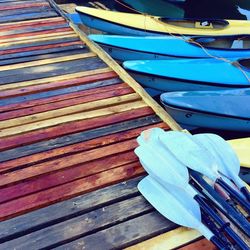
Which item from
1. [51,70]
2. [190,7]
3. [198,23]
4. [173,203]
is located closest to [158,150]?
[173,203]

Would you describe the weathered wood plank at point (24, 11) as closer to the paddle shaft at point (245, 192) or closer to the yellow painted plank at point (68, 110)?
the yellow painted plank at point (68, 110)

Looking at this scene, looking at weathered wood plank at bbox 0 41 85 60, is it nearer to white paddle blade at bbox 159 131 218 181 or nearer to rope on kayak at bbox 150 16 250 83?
rope on kayak at bbox 150 16 250 83

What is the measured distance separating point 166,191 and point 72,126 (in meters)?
1.36

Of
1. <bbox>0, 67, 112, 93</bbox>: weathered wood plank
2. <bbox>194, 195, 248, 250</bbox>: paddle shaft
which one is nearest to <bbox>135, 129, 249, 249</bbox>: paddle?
<bbox>194, 195, 248, 250</bbox>: paddle shaft

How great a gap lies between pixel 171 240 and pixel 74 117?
183 cm

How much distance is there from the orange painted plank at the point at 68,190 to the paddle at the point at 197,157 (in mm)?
378

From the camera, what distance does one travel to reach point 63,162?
137 inches

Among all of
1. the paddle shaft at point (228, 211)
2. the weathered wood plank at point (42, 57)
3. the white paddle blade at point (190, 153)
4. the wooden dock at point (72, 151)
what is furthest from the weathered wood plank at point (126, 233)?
the weathered wood plank at point (42, 57)

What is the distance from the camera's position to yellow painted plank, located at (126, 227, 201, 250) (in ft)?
8.95

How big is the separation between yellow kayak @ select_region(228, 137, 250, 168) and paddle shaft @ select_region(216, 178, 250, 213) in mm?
1462

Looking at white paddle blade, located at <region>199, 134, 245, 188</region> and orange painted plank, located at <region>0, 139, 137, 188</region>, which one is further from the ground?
white paddle blade, located at <region>199, 134, 245, 188</region>

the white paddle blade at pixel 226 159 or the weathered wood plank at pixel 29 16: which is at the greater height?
the weathered wood plank at pixel 29 16

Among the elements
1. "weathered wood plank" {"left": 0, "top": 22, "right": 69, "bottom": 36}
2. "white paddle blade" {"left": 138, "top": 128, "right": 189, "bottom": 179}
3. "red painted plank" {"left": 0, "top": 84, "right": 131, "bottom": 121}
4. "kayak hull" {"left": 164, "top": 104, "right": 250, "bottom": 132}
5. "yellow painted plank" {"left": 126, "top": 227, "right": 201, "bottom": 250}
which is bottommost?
"kayak hull" {"left": 164, "top": 104, "right": 250, "bottom": 132}

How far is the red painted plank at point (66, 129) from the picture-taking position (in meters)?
3.73
